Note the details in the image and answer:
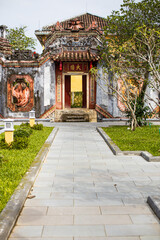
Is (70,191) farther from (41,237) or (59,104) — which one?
(59,104)

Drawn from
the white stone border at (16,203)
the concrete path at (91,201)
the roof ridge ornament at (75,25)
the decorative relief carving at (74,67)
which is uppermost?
the roof ridge ornament at (75,25)

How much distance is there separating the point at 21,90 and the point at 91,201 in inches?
575

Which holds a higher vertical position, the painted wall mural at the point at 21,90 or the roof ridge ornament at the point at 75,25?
the roof ridge ornament at the point at 75,25

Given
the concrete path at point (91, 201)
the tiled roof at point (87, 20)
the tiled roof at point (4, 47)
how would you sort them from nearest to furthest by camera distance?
the concrete path at point (91, 201) < the tiled roof at point (4, 47) < the tiled roof at point (87, 20)

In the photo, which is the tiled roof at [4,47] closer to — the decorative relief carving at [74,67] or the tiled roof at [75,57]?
the tiled roof at [75,57]

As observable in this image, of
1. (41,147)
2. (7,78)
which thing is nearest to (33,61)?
(7,78)

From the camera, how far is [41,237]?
10.9 feet

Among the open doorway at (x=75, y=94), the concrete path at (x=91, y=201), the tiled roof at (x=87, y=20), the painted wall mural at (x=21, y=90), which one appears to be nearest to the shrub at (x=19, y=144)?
A: the concrete path at (x=91, y=201)

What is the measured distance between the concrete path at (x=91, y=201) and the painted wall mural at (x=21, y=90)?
431 inches

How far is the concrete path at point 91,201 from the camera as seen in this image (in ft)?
11.4

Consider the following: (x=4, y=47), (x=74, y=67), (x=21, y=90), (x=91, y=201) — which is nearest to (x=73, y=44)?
(x=74, y=67)

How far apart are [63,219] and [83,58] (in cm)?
1451

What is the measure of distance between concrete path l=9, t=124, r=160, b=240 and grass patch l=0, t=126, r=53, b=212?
38 cm

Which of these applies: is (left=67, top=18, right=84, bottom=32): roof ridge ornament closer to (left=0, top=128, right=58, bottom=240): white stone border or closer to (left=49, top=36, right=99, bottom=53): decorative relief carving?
(left=49, top=36, right=99, bottom=53): decorative relief carving
